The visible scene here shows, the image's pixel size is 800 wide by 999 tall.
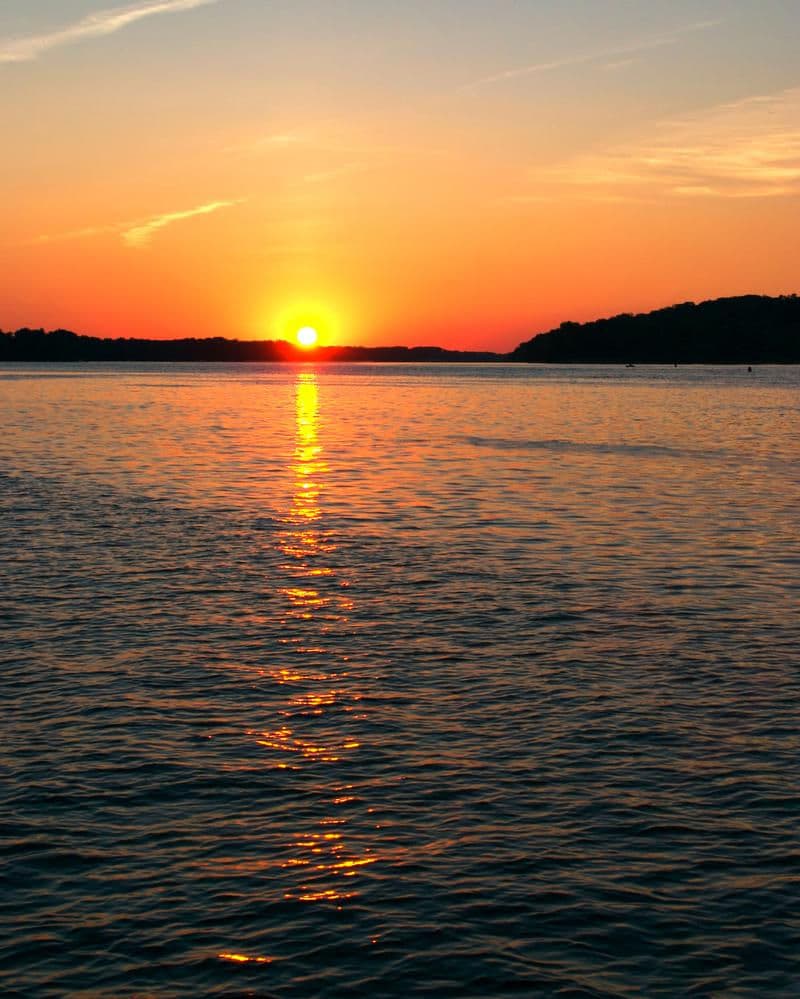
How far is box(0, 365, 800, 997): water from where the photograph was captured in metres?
11.1

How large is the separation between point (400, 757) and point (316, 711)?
8.18 ft

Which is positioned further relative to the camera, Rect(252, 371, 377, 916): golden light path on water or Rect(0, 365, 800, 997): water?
Rect(252, 371, 377, 916): golden light path on water

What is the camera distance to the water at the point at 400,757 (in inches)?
438

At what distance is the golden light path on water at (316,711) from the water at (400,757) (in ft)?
0.21

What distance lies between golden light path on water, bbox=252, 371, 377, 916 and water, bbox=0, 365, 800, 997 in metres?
0.06

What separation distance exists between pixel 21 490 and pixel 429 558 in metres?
22.3

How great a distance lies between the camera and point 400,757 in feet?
52.8

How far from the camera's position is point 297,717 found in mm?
17938

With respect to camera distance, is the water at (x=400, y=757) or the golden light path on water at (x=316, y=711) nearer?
the water at (x=400, y=757)

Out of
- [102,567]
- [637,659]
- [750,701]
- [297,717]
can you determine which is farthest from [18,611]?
[750,701]

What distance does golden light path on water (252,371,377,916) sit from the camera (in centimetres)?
1270

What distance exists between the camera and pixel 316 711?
18203 millimetres

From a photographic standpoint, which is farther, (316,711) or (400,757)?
(316,711)

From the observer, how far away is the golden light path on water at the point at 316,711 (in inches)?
500
